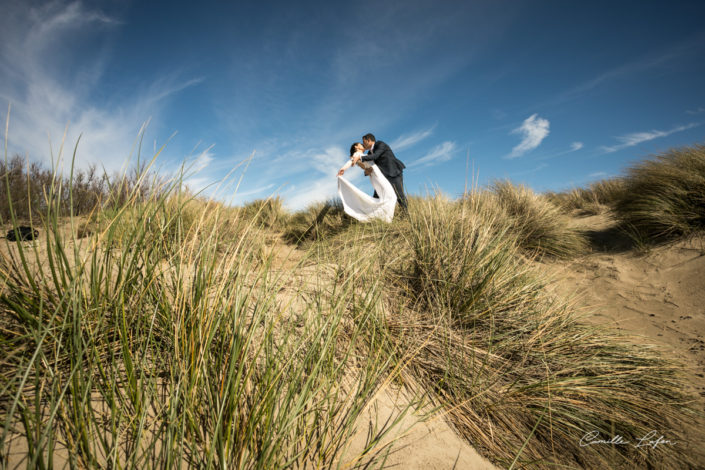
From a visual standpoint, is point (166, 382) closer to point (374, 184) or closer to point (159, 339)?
point (159, 339)

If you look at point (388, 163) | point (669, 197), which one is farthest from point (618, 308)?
point (388, 163)

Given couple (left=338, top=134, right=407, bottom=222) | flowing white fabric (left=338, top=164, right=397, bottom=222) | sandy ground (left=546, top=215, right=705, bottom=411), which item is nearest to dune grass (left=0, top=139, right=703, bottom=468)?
sandy ground (left=546, top=215, right=705, bottom=411)

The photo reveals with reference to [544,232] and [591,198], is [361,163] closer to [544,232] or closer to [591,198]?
[544,232]

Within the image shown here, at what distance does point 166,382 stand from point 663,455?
241 centimetres

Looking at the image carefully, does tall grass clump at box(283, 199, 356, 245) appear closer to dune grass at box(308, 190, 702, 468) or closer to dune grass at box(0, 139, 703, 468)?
dune grass at box(0, 139, 703, 468)

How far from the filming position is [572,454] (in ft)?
4.16

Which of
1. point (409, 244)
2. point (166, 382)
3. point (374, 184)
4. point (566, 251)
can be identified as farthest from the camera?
point (374, 184)

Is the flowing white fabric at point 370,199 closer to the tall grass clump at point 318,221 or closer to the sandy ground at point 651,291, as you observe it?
the tall grass clump at point 318,221

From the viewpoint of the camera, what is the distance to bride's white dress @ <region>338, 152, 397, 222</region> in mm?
4746

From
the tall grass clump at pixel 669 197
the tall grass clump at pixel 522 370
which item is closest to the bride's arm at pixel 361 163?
the tall grass clump at pixel 522 370

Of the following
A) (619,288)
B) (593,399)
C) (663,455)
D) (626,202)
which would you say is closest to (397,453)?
(593,399)

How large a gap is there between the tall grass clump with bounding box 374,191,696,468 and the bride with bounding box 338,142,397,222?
2.58m

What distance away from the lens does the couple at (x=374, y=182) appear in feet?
16.0

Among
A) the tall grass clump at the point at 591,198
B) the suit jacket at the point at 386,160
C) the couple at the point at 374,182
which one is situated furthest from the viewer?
the tall grass clump at the point at 591,198
